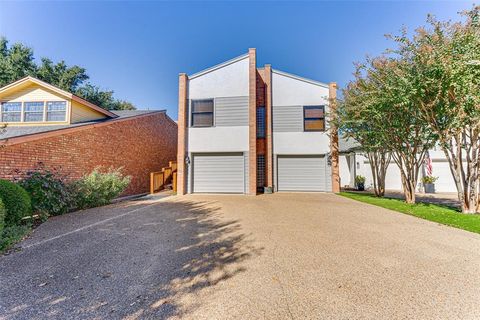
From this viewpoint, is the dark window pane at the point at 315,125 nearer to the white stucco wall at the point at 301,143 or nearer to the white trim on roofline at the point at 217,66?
the white stucco wall at the point at 301,143

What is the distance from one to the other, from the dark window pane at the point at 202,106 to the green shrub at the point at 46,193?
25.5 ft

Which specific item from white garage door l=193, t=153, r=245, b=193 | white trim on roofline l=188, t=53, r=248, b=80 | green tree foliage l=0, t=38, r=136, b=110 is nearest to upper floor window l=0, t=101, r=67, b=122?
white trim on roofline l=188, t=53, r=248, b=80

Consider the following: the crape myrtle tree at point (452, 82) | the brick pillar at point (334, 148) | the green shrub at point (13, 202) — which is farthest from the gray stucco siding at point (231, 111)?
the green shrub at point (13, 202)

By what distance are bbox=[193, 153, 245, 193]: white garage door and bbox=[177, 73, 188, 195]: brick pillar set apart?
0.74 meters

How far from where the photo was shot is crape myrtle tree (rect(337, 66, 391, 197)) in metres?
9.57

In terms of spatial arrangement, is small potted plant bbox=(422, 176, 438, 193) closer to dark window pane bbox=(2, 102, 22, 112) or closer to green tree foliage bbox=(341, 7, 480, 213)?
green tree foliage bbox=(341, 7, 480, 213)

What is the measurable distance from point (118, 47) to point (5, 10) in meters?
4.55

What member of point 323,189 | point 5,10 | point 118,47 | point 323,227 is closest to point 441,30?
point 323,227

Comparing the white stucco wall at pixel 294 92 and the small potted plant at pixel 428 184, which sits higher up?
the white stucco wall at pixel 294 92

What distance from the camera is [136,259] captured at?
11.5 feet

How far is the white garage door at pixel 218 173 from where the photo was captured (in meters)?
12.4

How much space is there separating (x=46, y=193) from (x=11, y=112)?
954cm

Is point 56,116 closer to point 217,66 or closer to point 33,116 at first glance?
point 33,116

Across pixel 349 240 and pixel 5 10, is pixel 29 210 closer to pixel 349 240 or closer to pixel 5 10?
pixel 349 240
